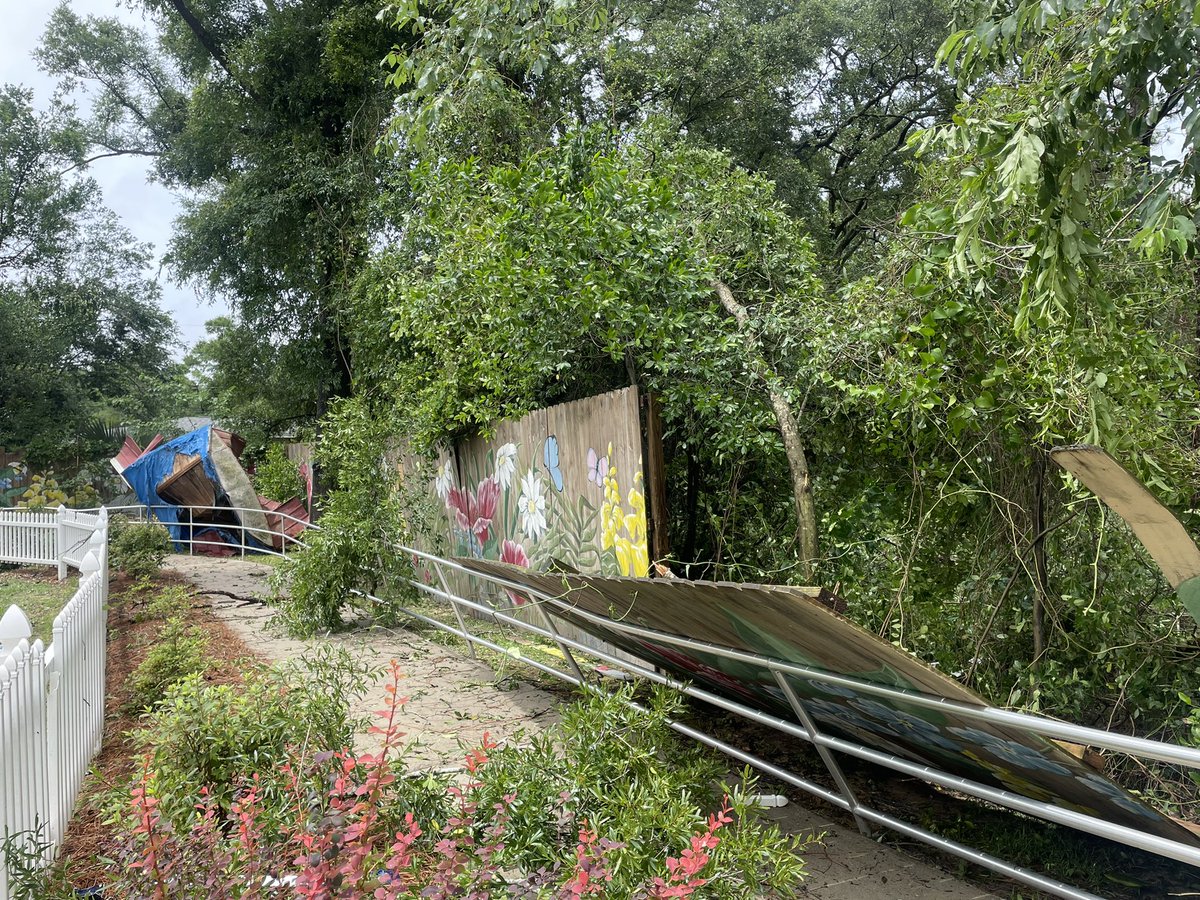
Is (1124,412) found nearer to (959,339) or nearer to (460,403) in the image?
(959,339)

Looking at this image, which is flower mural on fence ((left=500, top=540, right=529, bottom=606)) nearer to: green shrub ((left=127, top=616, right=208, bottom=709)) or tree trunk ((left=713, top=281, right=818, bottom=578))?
green shrub ((left=127, top=616, right=208, bottom=709))

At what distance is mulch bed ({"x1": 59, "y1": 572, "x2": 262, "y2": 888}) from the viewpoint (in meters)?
3.96

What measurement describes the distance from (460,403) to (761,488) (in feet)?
12.4

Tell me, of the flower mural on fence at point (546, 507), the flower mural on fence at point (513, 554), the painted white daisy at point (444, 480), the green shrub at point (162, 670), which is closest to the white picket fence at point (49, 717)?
the green shrub at point (162, 670)

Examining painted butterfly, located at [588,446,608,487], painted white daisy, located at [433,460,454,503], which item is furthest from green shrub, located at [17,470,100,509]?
painted butterfly, located at [588,446,608,487]

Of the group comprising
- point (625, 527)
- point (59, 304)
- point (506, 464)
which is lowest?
point (625, 527)

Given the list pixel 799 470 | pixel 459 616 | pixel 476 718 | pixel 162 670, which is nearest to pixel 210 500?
pixel 162 670

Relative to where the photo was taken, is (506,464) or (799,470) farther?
(506,464)

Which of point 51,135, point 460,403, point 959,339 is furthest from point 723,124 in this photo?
point 51,135

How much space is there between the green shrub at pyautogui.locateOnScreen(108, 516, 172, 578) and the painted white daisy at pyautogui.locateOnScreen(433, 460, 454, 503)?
4740 millimetres

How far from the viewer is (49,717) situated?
4.31 metres

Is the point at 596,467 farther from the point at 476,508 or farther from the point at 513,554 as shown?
the point at 476,508

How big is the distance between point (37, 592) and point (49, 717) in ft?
37.6

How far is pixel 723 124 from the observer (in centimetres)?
1531
